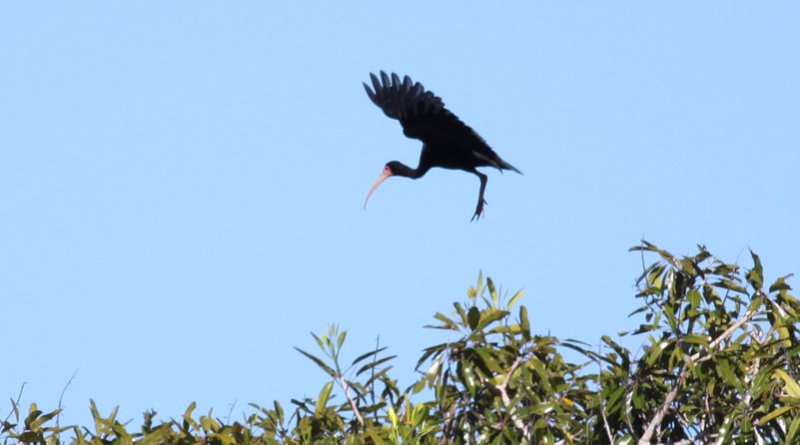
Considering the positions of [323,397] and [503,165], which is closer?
[323,397]

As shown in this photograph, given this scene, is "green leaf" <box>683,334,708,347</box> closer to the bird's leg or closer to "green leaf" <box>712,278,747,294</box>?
"green leaf" <box>712,278,747,294</box>

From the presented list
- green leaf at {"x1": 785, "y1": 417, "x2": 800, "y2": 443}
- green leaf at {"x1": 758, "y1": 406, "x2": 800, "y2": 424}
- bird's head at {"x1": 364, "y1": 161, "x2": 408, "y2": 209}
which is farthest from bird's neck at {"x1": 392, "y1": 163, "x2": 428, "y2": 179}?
green leaf at {"x1": 785, "y1": 417, "x2": 800, "y2": 443}

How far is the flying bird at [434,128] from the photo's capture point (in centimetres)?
1316

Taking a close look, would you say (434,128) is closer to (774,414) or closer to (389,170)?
(389,170)

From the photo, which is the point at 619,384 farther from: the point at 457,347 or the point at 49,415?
the point at 49,415

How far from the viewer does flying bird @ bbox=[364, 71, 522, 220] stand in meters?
13.2

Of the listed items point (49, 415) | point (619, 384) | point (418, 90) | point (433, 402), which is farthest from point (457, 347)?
point (418, 90)

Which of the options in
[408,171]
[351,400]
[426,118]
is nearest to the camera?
[351,400]

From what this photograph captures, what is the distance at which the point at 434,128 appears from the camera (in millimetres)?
13344

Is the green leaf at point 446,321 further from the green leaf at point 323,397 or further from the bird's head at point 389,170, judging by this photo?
the bird's head at point 389,170

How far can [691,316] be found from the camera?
6.23 m

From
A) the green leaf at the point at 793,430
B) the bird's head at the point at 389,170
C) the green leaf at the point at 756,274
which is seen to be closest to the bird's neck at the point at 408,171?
the bird's head at the point at 389,170

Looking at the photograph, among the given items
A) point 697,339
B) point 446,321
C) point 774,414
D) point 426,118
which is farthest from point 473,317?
point 426,118

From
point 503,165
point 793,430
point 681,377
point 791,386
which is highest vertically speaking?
point 503,165
